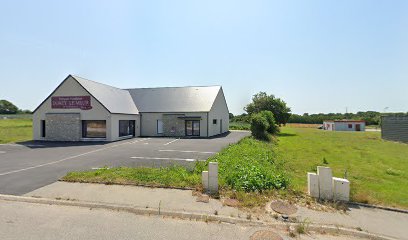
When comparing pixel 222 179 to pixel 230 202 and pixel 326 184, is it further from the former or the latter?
pixel 326 184

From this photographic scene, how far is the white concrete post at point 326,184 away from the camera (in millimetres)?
6120

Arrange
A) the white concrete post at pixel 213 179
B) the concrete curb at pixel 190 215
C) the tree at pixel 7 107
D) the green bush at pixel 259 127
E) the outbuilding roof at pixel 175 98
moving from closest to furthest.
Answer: the concrete curb at pixel 190 215
the white concrete post at pixel 213 179
the green bush at pixel 259 127
the outbuilding roof at pixel 175 98
the tree at pixel 7 107

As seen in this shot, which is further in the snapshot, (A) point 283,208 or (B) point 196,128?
(B) point 196,128

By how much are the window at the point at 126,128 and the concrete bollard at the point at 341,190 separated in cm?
2088

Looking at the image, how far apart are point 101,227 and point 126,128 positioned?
2089 centimetres

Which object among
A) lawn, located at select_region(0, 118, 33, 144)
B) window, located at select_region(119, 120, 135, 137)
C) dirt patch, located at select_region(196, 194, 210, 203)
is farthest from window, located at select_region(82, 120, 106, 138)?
dirt patch, located at select_region(196, 194, 210, 203)

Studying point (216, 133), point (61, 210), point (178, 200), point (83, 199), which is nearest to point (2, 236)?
point (61, 210)

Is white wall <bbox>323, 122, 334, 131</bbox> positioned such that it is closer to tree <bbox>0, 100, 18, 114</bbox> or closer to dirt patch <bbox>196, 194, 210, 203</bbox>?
dirt patch <bbox>196, 194, 210, 203</bbox>

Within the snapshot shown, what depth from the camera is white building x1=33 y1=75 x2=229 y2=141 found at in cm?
2147

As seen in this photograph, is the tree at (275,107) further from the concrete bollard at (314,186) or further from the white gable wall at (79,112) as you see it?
the concrete bollard at (314,186)

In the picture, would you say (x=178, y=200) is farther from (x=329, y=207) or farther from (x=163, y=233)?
(x=329, y=207)

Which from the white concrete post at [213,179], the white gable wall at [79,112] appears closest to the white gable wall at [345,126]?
the white gable wall at [79,112]

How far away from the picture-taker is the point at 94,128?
71.1 feet

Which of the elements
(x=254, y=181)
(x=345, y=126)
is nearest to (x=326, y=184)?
(x=254, y=181)
